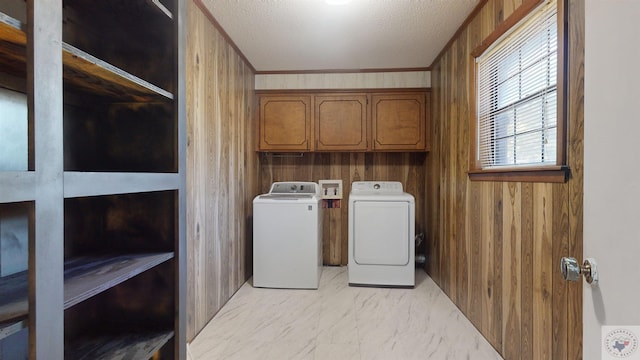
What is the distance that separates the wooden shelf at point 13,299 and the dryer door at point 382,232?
7.88 feet

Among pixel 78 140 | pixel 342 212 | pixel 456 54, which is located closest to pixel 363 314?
pixel 342 212

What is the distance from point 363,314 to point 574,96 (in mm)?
1938

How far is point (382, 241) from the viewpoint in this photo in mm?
2824

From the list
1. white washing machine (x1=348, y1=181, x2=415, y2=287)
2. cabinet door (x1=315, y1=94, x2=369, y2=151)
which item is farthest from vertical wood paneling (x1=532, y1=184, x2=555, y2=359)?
cabinet door (x1=315, y1=94, x2=369, y2=151)

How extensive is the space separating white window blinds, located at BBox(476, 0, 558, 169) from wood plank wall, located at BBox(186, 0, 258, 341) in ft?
6.38

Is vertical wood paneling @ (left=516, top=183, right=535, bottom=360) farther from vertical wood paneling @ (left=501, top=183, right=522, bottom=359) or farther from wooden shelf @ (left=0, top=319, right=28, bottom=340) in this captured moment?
wooden shelf @ (left=0, top=319, right=28, bottom=340)

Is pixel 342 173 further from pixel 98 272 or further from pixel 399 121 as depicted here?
pixel 98 272

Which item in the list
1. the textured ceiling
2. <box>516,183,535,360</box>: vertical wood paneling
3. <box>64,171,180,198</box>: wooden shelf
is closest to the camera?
<box>64,171,180,198</box>: wooden shelf

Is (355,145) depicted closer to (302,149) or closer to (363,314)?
(302,149)

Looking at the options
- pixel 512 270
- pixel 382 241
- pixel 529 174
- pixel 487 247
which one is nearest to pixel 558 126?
pixel 529 174

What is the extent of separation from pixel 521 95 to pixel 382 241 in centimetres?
172

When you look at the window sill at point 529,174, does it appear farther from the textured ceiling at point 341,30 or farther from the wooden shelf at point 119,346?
the wooden shelf at point 119,346

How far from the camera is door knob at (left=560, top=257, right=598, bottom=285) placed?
2.31 feet

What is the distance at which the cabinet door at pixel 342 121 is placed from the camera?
3.26 metres
